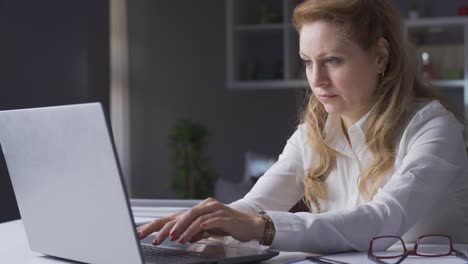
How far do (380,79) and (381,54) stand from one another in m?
0.06

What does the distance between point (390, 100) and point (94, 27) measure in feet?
8.83

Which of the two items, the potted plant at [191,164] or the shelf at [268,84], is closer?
the shelf at [268,84]

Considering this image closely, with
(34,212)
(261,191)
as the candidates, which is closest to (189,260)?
(34,212)

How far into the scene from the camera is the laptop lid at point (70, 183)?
3.65 feet

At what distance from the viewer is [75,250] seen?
1.32 meters

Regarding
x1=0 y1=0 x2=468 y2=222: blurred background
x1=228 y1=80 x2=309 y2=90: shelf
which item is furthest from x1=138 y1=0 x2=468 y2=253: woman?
x1=228 y1=80 x2=309 y2=90: shelf

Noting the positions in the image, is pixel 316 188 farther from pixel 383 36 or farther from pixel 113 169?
pixel 113 169

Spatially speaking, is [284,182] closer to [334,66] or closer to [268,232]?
[334,66]

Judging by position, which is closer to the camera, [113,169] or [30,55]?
[113,169]

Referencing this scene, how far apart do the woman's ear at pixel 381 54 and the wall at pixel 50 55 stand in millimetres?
2115

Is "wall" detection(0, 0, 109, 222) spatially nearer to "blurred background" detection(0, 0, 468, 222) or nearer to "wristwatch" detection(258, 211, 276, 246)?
"blurred background" detection(0, 0, 468, 222)

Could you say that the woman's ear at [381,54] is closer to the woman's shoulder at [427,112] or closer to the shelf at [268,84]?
the woman's shoulder at [427,112]

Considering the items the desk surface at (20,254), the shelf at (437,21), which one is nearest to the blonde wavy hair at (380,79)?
the desk surface at (20,254)

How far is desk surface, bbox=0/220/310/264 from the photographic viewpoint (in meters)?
1.40
